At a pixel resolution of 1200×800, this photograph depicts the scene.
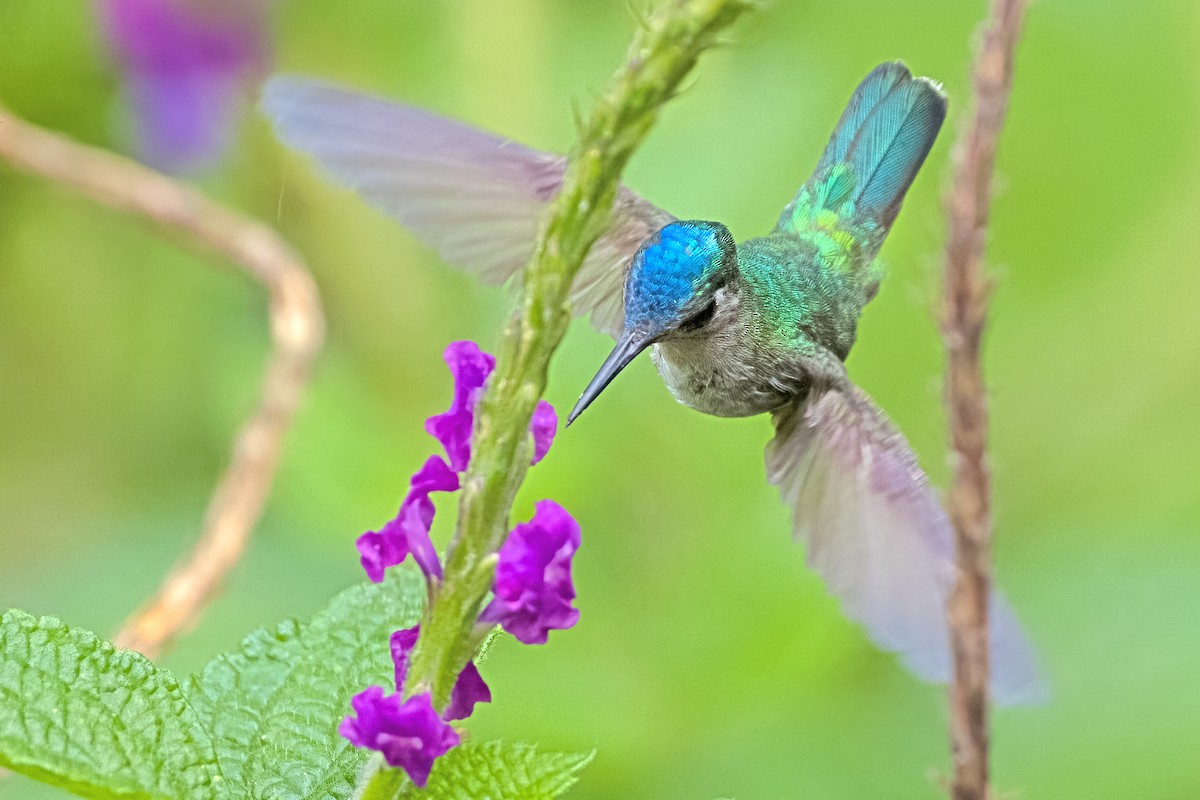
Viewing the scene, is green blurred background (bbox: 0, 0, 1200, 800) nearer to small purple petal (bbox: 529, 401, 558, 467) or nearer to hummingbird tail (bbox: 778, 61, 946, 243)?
hummingbird tail (bbox: 778, 61, 946, 243)

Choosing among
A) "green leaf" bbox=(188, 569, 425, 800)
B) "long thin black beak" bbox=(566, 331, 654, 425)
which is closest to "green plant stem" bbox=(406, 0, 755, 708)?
"green leaf" bbox=(188, 569, 425, 800)

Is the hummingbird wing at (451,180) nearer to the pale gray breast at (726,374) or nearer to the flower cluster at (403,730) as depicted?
the pale gray breast at (726,374)

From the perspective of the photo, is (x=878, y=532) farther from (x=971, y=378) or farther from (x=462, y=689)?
(x=462, y=689)

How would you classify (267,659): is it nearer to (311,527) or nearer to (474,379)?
(474,379)

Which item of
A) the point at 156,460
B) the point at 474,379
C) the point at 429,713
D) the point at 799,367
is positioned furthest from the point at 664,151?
the point at 429,713

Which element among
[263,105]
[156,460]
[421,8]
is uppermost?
[421,8]

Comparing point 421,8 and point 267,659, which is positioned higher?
point 421,8

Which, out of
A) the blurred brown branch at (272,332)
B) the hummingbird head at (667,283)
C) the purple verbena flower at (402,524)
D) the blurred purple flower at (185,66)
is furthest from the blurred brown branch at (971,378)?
the blurred purple flower at (185,66)
